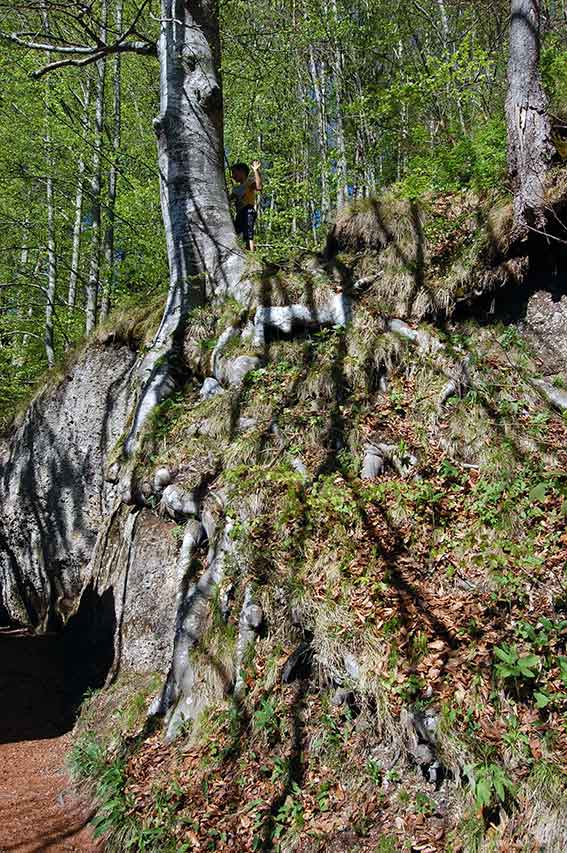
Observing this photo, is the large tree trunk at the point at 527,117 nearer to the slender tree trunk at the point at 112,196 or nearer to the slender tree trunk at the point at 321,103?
the slender tree trunk at the point at 112,196

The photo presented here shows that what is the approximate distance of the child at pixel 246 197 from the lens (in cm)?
863

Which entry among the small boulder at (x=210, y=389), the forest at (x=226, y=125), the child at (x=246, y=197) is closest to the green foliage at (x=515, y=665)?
the small boulder at (x=210, y=389)

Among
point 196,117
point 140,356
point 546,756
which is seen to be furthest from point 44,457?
point 546,756

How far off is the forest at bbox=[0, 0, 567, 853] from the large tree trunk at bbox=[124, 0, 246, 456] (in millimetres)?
38

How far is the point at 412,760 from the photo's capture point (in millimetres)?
3383

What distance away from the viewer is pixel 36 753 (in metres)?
5.82

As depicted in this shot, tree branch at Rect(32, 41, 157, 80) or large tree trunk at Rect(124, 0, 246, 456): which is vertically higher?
tree branch at Rect(32, 41, 157, 80)

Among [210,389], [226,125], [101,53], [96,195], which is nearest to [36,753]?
[210,389]

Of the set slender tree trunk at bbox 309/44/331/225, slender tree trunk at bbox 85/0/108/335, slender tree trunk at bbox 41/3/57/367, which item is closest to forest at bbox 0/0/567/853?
slender tree trunk at bbox 41/3/57/367

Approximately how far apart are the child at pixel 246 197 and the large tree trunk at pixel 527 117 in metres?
3.89

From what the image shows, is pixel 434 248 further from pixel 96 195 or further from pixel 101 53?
pixel 96 195

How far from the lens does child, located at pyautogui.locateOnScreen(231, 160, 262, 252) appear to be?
8633mm

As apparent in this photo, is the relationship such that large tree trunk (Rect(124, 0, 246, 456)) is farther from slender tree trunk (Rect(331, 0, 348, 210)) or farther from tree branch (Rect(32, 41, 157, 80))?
slender tree trunk (Rect(331, 0, 348, 210))

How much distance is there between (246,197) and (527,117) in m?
4.24
